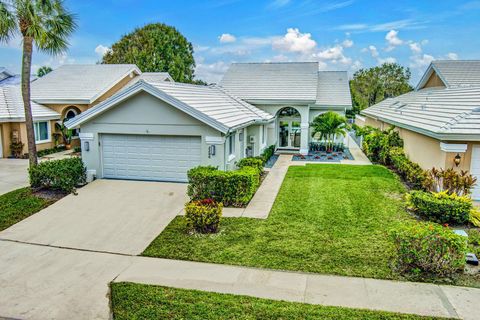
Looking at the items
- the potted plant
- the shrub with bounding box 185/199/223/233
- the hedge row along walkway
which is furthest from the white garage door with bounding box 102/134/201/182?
the potted plant

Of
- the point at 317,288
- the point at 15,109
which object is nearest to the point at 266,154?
the point at 317,288

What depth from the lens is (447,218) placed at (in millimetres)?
10578

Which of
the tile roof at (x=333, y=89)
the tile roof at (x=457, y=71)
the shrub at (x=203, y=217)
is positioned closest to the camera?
the shrub at (x=203, y=217)

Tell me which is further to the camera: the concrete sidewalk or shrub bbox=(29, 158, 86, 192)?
shrub bbox=(29, 158, 86, 192)

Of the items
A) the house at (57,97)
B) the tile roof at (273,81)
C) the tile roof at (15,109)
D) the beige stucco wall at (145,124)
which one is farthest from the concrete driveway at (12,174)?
the tile roof at (273,81)

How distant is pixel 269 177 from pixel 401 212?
22.2 ft

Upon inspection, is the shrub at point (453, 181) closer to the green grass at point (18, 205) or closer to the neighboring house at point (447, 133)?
the neighboring house at point (447, 133)

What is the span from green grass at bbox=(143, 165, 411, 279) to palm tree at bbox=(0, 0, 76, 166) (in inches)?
343

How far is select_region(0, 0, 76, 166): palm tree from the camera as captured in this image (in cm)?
1398

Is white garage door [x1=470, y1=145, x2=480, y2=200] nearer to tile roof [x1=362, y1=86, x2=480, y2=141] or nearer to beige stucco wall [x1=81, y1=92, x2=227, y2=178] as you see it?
tile roof [x1=362, y1=86, x2=480, y2=141]

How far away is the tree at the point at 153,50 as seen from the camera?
51812 mm

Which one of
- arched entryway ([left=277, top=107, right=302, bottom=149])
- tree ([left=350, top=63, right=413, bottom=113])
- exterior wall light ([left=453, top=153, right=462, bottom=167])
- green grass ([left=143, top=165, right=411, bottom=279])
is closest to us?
green grass ([left=143, top=165, right=411, bottom=279])

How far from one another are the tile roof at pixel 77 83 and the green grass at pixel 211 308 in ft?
67.8

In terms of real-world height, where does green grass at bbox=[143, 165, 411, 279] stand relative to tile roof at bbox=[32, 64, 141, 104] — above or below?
below
